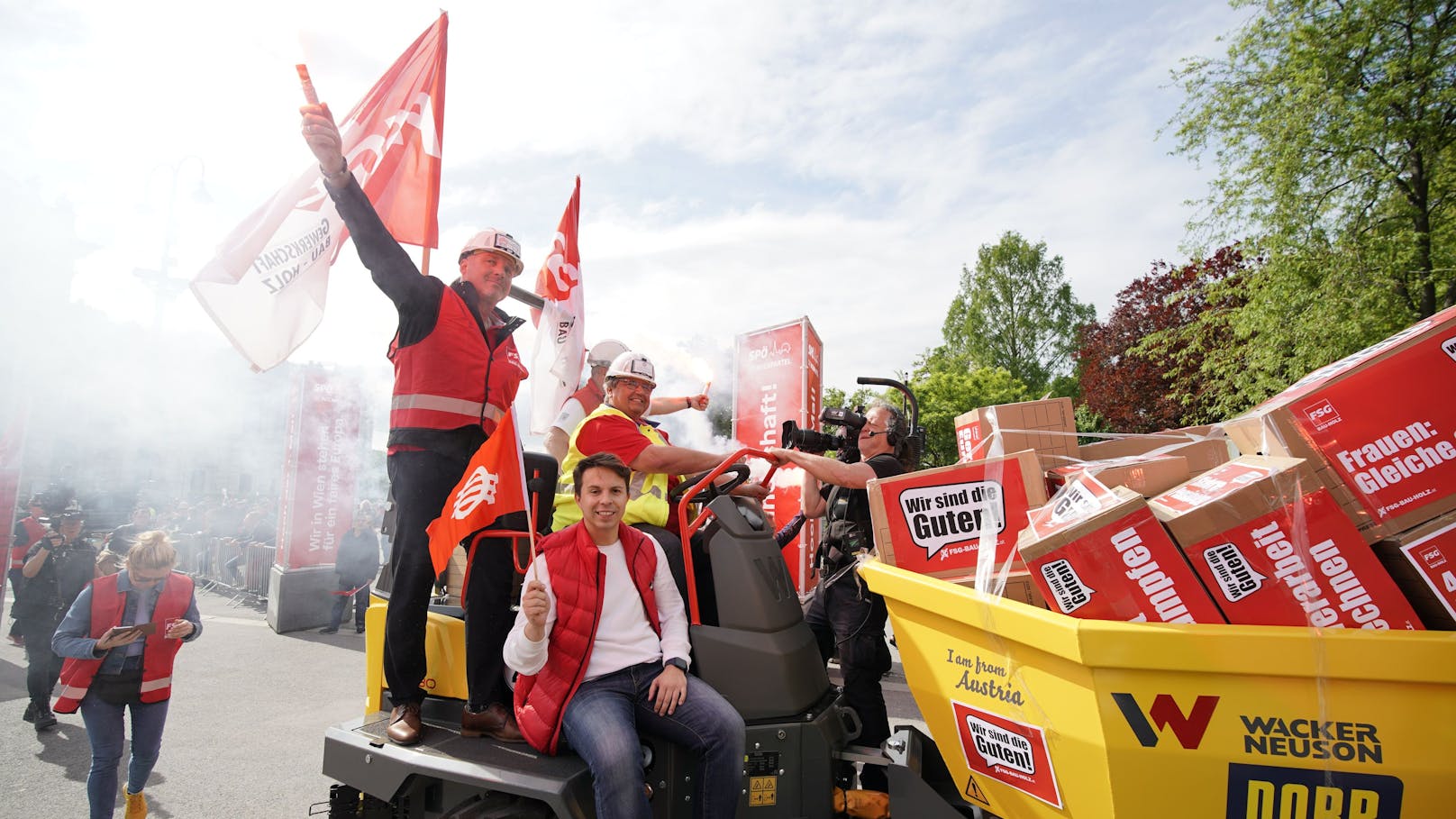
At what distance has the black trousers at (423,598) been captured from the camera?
2.89 m

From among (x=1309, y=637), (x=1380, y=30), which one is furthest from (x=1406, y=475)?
(x=1380, y=30)

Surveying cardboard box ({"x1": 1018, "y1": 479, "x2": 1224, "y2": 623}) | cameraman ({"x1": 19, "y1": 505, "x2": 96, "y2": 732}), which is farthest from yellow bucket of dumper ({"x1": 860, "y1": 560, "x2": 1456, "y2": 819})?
cameraman ({"x1": 19, "y1": 505, "x2": 96, "y2": 732})

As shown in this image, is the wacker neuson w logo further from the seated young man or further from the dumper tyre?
the dumper tyre

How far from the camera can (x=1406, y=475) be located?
182 cm

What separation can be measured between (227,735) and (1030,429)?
6.23 m

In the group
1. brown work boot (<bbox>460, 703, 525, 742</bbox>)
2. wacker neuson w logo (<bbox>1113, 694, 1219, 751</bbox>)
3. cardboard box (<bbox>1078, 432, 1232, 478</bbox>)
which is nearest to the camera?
wacker neuson w logo (<bbox>1113, 694, 1219, 751</bbox>)

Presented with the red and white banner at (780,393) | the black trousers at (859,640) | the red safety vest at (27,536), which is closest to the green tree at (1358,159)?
the red and white banner at (780,393)

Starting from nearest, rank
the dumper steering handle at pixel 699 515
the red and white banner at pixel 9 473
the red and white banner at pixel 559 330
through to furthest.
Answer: the dumper steering handle at pixel 699 515, the red and white banner at pixel 559 330, the red and white banner at pixel 9 473

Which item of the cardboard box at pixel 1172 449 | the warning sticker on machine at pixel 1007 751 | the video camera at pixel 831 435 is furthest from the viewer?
the video camera at pixel 831 435

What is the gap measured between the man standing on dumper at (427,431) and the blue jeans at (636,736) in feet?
1.53

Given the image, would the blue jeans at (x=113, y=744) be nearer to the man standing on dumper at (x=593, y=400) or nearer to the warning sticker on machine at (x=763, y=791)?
the man standing on dumper at (x=593, y=400)

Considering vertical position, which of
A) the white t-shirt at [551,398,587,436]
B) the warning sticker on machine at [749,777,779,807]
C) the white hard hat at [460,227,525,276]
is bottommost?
the warning sticker on machine at [749,777,779,807]

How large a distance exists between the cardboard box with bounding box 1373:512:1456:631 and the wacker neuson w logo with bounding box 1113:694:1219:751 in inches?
21.8

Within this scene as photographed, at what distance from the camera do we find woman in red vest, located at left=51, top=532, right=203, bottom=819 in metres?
4.02
